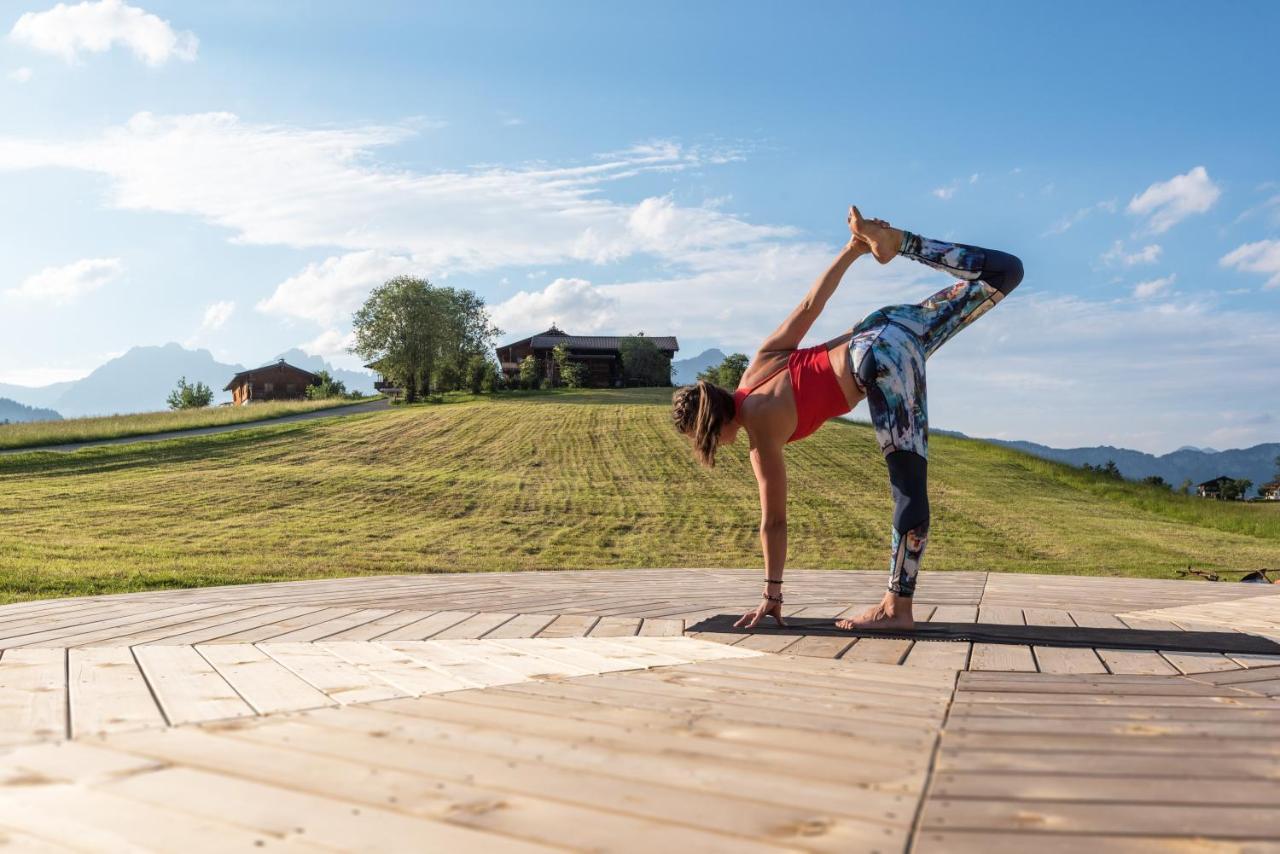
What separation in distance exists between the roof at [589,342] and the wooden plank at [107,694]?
263 feet

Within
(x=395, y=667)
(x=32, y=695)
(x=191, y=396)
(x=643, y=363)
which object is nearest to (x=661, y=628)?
(x=395, y=667)

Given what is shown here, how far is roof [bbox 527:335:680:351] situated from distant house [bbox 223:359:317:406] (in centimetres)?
2247

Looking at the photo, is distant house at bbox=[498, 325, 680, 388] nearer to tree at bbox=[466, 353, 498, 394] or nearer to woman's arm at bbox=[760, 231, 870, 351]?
tree at bbox=[466, 353, 498, 394]

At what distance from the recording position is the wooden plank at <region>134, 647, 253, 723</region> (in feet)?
9.21

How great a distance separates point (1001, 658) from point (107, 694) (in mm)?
3181

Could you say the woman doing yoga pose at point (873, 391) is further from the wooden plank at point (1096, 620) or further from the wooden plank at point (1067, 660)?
the wooden plank at point (1096, 620)

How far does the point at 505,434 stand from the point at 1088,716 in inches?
1165

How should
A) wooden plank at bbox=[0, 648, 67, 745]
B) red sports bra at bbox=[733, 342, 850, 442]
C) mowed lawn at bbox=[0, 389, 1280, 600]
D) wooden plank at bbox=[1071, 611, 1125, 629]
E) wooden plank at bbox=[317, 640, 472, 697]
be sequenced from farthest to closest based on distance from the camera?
mowed lawn at bbox=[0, 389, 1280, 600] → wooden plank at bbox=[1071, 611, 1125, 629] → red sports bra at bbox=[733, 342, 850, 442] → wooden plank at bbox=[317, 640, 472, 697] → wooden plank at bbox=[0, 648, 67, 745]

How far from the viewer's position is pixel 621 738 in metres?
2.53

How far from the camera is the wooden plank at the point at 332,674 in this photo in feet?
10.1

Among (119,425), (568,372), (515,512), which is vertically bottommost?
(515,512)

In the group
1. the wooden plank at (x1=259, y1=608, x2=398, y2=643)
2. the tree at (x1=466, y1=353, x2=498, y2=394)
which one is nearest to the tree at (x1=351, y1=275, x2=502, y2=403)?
the tree at (x1=466, y1=353, x2=498, y2=394)

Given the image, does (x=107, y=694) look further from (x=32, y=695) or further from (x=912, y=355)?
(x=912, y=355)

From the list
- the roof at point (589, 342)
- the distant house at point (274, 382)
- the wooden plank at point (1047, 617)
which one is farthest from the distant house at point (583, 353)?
the wooden plank at point (1047, 617)
